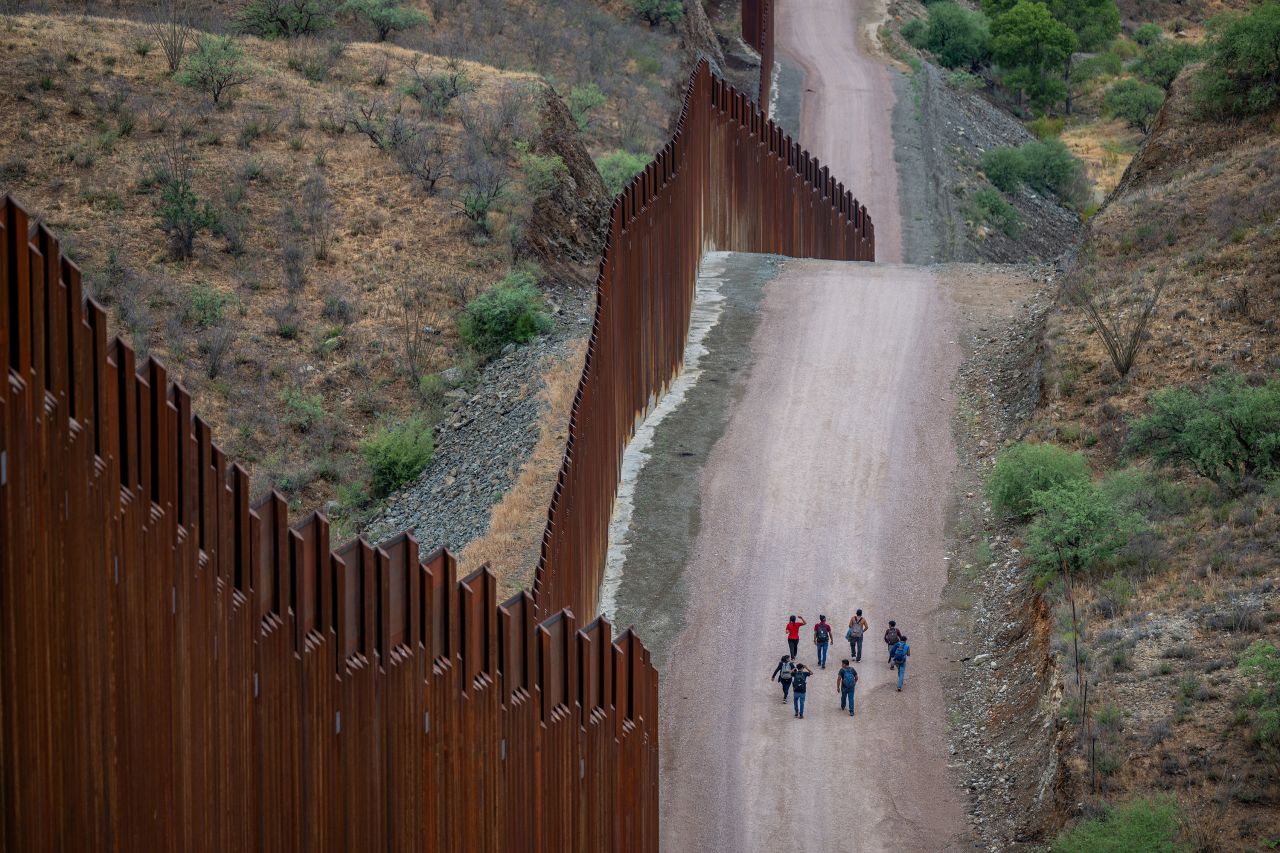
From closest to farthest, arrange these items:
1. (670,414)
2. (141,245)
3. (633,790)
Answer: (633,790) → (670,414) → (141,245)

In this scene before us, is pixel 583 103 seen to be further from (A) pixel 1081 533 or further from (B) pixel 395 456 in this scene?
(A) pixel 1081 533

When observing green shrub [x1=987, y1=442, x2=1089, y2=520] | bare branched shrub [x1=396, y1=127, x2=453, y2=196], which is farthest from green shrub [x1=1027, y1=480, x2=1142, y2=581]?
bare branched shrub [x1=396, y1=127, x2=453, y2=196]

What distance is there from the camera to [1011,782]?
18609 mm

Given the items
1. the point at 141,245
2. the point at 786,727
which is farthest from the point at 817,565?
the point at 141,245

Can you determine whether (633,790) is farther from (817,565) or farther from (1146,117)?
(1146,117)

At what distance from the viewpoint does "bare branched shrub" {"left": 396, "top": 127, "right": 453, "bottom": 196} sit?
38.9 metres

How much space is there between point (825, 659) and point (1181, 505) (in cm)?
453

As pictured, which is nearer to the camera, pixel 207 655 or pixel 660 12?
pixel 207 655

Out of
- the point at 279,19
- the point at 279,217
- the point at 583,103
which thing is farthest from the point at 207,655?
the point at 583,103

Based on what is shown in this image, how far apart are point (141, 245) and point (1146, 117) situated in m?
37.4

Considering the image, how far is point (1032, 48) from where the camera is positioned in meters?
66.4

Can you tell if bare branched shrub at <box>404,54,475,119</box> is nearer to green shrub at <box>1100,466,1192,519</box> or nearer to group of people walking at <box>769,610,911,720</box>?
group of people walking at <box>769,610,911,720</box>

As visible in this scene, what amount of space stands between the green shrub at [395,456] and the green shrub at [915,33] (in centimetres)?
4255

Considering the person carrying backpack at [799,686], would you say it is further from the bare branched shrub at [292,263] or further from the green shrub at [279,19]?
the green shrub at [279,19]
